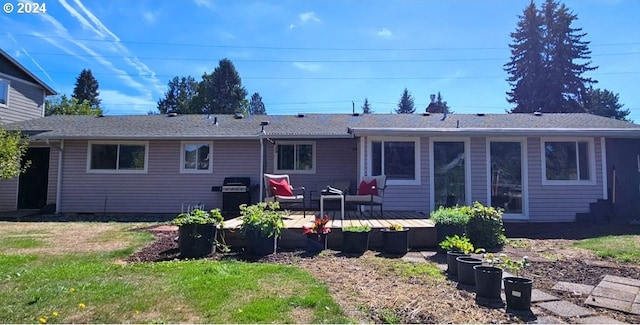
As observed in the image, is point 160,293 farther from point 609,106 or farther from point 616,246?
point 609,106

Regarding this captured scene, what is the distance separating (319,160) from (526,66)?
87.2 ft

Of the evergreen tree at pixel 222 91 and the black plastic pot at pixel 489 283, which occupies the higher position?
the evergreen tree at pixel 222 91

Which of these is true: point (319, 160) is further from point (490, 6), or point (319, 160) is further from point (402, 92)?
point (402, 92)

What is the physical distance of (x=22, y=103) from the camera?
14.0 metres

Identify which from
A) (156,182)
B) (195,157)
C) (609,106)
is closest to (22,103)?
(156,182)

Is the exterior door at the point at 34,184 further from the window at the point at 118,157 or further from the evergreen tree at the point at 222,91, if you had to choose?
the evergreen tree at the point at 222,91

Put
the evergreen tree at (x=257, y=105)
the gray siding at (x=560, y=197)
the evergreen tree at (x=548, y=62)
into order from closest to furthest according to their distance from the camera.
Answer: the gray siding at (x=560, y=197) < the evergreen tree at (x=548, y=62) < the evergreen tree at (x=257, y=105)

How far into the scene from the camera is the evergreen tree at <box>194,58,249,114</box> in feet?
117

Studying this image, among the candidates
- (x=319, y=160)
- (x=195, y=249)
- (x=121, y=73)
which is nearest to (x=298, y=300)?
(x=195, y=249)

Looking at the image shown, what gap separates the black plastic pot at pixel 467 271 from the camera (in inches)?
141

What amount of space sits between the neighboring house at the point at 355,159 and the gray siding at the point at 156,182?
0.10ft

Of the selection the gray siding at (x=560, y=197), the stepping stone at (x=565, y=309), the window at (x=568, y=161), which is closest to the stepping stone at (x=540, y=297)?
the stepping stone at (x=565, y=309)

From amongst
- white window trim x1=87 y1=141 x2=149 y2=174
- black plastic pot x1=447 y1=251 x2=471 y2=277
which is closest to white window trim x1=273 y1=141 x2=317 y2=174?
white window trim x1=87 y1=141 x2=149 y2=174

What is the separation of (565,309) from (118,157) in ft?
37.1
